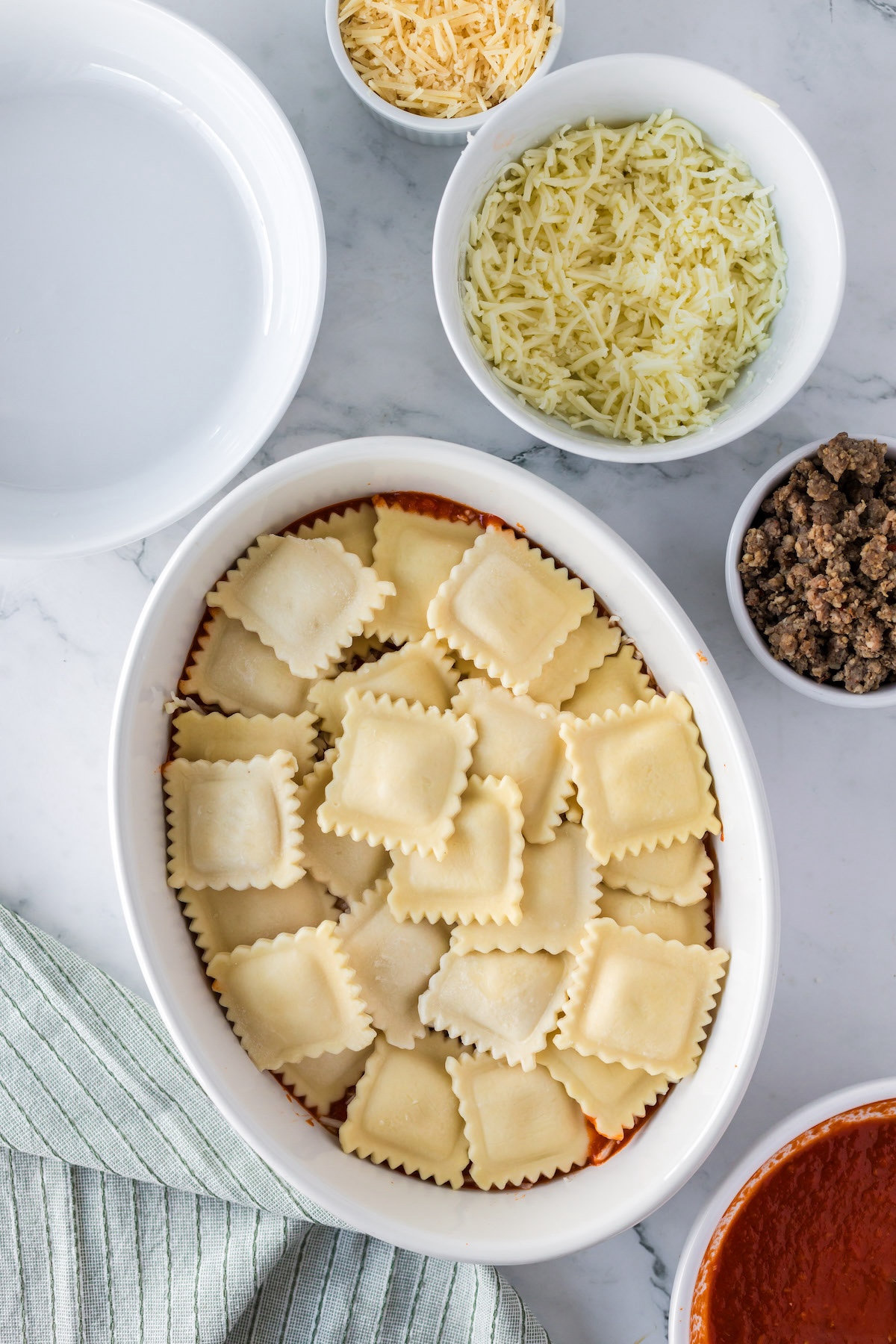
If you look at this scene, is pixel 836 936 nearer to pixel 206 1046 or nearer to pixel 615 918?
pixel 615 918

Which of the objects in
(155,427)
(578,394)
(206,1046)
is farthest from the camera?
(155,427)

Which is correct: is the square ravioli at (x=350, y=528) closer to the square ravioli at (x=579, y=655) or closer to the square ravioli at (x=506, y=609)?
the square ravioli at (x=506, y=609)

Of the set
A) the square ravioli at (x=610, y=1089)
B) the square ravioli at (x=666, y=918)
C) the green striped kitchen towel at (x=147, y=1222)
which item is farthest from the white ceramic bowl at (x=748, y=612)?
the green striped kitchen towel at (x=147, y=1222)

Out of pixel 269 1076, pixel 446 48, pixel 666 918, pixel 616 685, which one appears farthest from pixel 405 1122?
pixel 446 48

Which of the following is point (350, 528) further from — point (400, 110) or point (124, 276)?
point (400, 110)

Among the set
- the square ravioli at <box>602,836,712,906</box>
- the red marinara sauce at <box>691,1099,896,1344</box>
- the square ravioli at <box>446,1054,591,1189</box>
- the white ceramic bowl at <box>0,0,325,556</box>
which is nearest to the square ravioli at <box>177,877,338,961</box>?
the square ravioli at <box>446,1054,591,1189</box>

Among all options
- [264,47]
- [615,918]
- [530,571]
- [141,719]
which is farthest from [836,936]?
[264,47]
